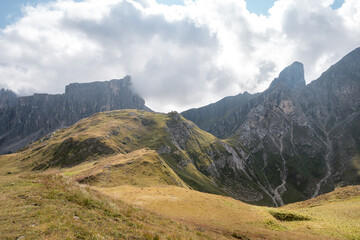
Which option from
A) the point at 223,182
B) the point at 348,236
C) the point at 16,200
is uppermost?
the point at 16,200

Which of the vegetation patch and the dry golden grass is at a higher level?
the dry golden grass

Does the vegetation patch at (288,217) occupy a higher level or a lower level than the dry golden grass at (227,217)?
lower

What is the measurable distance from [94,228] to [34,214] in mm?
4826

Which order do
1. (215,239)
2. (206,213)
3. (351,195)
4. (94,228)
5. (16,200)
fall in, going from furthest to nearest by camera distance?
(351,195) → (206,213) → (215,239) → (16,200) → (94,228)

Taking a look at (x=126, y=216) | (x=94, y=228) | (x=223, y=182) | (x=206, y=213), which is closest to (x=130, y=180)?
(x=206, y=213)

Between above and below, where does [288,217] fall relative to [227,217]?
below

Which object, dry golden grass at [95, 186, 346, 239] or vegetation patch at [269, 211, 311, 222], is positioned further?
vegetation patch at [269, 211, 311, 222]

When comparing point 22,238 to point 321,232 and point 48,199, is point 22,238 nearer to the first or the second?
point 48,199

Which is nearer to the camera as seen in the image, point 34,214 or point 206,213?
point 34,214

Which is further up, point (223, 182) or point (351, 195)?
point (351, 195)

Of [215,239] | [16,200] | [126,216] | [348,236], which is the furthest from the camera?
[348,236]

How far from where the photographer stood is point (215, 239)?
2112 centimetres

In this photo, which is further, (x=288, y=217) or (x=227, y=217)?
(x=288, y=217)

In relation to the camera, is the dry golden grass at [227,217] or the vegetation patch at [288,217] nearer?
the dry golden grass at [227,217]
